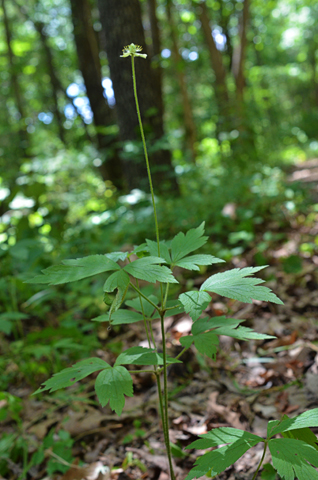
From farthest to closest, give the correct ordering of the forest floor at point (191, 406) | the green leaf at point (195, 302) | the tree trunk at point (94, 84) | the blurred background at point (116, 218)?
1. the tree trunk at point (94, 84)
2. the blurred background at point (116, 218)
3. the forest floor at point (191, 406)
4. the green leaf at point (195, 302)

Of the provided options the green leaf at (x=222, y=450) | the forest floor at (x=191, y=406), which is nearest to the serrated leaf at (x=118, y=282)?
the green leaf at (x=222, y=450)

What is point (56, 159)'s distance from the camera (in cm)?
617

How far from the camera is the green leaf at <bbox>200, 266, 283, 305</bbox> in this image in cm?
91

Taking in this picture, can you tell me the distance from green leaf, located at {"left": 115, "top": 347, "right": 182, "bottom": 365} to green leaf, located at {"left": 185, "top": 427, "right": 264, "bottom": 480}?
22 centimetres

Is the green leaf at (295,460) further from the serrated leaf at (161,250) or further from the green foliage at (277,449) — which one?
the serrated leaf at (161,250)

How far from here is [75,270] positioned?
95 cm

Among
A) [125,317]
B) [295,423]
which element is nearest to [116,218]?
[125,317]

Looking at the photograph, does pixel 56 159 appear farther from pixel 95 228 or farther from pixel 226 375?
pixel 226 375

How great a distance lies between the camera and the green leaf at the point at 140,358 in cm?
101

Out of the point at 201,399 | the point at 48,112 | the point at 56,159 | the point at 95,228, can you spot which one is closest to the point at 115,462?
the point at 201,399

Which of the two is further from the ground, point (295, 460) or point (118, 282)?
point (118, 282)

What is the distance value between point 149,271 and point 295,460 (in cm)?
57

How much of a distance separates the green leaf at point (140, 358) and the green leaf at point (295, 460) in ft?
1.12

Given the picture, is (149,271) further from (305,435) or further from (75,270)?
(305,435)
